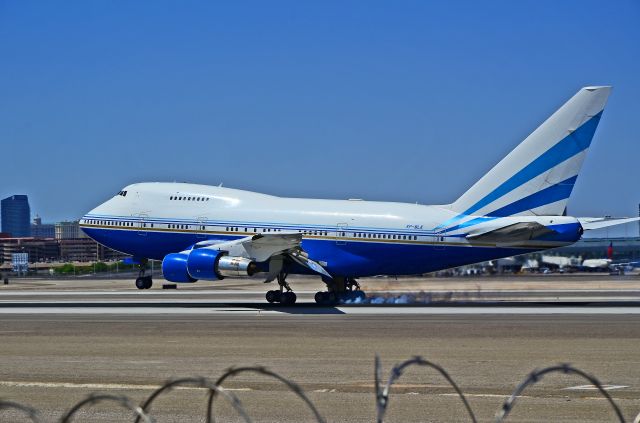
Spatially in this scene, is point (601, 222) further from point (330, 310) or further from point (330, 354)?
point (330, 354)

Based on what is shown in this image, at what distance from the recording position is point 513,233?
4197 cm

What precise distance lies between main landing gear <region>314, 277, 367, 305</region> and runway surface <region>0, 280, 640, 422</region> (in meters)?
3.13

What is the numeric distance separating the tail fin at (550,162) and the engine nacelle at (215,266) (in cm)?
1114

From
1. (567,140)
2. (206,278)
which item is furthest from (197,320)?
(567,140)

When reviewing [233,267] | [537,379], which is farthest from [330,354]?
[233,267]

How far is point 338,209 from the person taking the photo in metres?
46.6

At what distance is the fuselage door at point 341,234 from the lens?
4575 cm

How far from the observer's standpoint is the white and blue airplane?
1660 inches

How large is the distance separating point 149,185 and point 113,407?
3555 cm

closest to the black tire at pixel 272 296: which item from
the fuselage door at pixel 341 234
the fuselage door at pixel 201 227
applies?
the fuselage door at pixel 341 234

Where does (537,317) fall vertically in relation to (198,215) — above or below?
below

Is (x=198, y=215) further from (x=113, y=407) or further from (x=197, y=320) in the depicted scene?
(x=113, y=407)

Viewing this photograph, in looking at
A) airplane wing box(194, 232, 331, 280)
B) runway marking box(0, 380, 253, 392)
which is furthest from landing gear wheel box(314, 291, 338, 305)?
runway marking box(0, 380, 253, 392)

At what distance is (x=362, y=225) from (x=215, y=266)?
24.2ft
